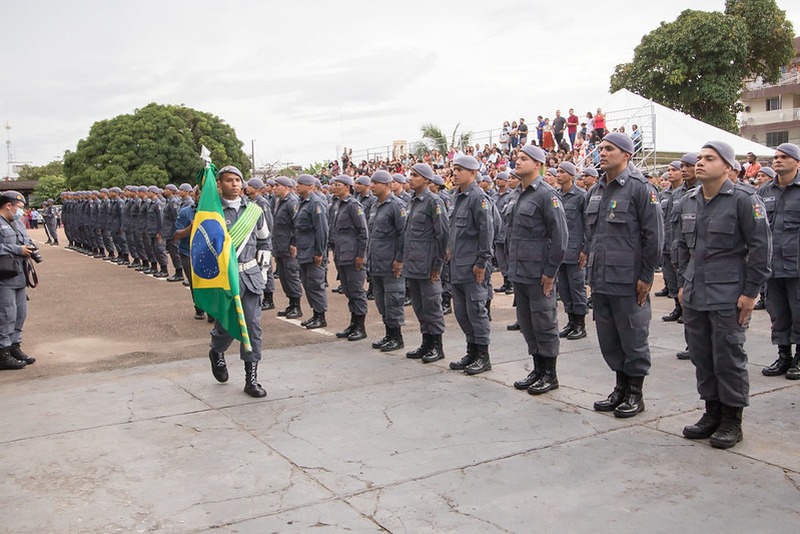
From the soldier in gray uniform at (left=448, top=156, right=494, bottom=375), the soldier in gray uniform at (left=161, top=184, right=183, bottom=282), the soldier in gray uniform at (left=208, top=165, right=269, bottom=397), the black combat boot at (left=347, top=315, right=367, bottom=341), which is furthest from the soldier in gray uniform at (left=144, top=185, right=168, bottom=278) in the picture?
the soldier in gray uniform at (left=448, top=156, right=494, bottom=375)

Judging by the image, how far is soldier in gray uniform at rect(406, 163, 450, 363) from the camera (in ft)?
24.6

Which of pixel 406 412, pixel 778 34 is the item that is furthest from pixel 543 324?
pixel 778 34

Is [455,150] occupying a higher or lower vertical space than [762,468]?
higher

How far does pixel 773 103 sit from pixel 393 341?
50377mm

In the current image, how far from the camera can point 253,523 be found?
3.81m

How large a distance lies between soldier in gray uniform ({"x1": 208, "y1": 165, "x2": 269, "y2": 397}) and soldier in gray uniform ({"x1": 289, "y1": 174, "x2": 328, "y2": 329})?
3013mm

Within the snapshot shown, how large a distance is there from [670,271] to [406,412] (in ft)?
18.4

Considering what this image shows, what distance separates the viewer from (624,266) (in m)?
5.44

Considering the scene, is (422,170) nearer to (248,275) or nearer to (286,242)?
(248,275)

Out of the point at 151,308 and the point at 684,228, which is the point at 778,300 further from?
the point at 151,308

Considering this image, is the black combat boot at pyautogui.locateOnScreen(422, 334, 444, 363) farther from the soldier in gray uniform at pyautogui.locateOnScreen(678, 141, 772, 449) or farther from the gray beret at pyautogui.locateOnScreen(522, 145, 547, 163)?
the soldier in gray uniform at pyautogui.locateOnScreen(678, 141, 772, 449)

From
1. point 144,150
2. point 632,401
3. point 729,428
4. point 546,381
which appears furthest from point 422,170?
point 144,150

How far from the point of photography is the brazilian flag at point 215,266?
6.22 meters

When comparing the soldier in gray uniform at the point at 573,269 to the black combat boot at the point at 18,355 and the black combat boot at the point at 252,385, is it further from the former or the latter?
the black combat boot at the point at 18,355
